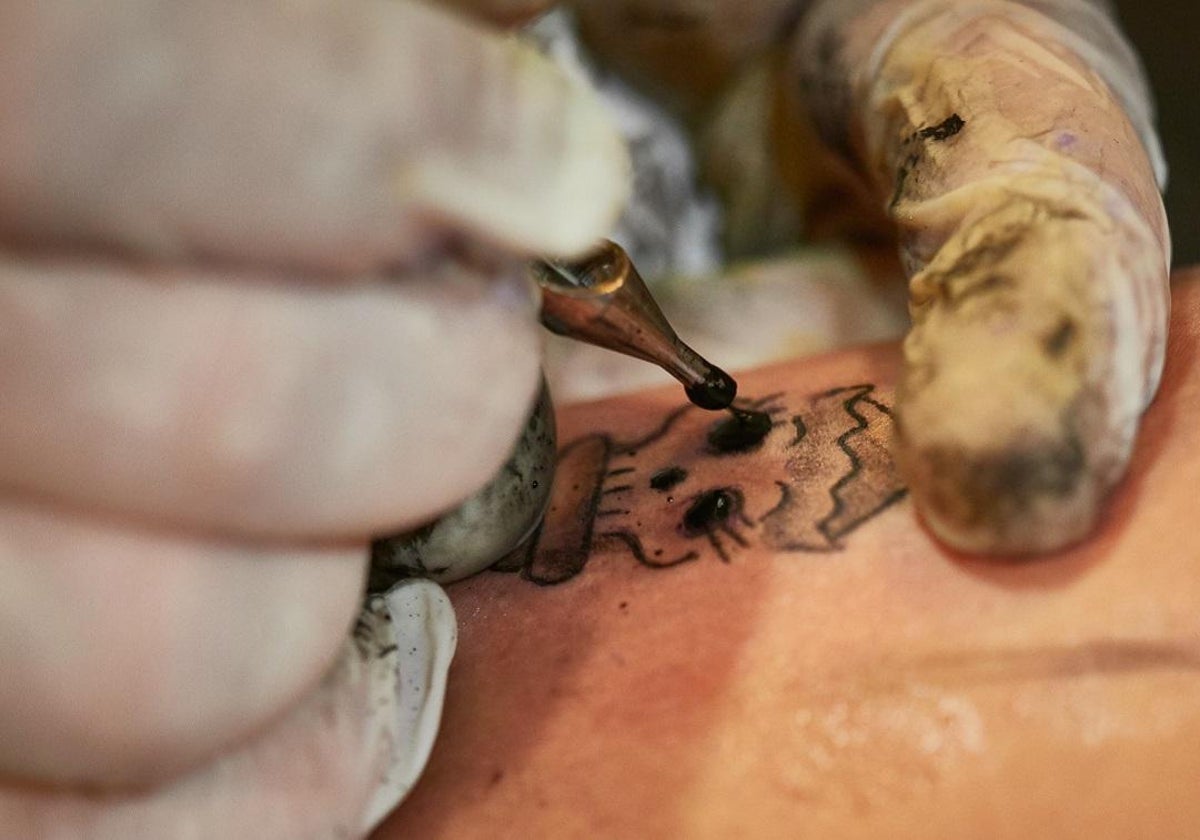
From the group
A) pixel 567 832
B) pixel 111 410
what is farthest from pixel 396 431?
pixel 567 832

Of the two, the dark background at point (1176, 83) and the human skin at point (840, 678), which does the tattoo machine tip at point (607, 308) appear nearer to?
the human skin at point (840, 678)

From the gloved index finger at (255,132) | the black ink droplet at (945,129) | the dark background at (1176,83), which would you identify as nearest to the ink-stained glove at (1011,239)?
the black ink droplet at (945,129)

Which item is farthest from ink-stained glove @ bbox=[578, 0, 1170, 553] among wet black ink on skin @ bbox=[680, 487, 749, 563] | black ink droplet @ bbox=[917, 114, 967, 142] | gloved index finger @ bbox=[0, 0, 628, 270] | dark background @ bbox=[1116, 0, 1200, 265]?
dark background @ bbox=[1116, 0, 1200, 265]

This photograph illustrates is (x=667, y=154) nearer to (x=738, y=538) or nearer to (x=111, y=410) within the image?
(x=738, y=538)

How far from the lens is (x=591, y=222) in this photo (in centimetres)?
49

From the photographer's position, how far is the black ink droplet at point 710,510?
72cm

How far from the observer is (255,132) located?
16.8 inches

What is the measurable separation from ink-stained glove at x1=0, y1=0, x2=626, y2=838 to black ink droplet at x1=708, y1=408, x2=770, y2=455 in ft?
0.89

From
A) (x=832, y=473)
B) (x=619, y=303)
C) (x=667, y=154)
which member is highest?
(x=619, y=303)

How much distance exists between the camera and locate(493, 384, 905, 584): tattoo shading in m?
0.69

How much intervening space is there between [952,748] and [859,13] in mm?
649

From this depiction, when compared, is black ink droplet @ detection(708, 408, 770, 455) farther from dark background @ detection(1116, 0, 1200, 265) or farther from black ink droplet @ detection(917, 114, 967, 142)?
dark background @ detection(1116, 0, 1200, 265)

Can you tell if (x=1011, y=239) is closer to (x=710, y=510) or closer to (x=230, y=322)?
(x=710, y=510)

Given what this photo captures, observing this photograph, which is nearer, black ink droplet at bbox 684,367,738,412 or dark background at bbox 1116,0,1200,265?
black ink droplet at bbox 684,367,738,412
